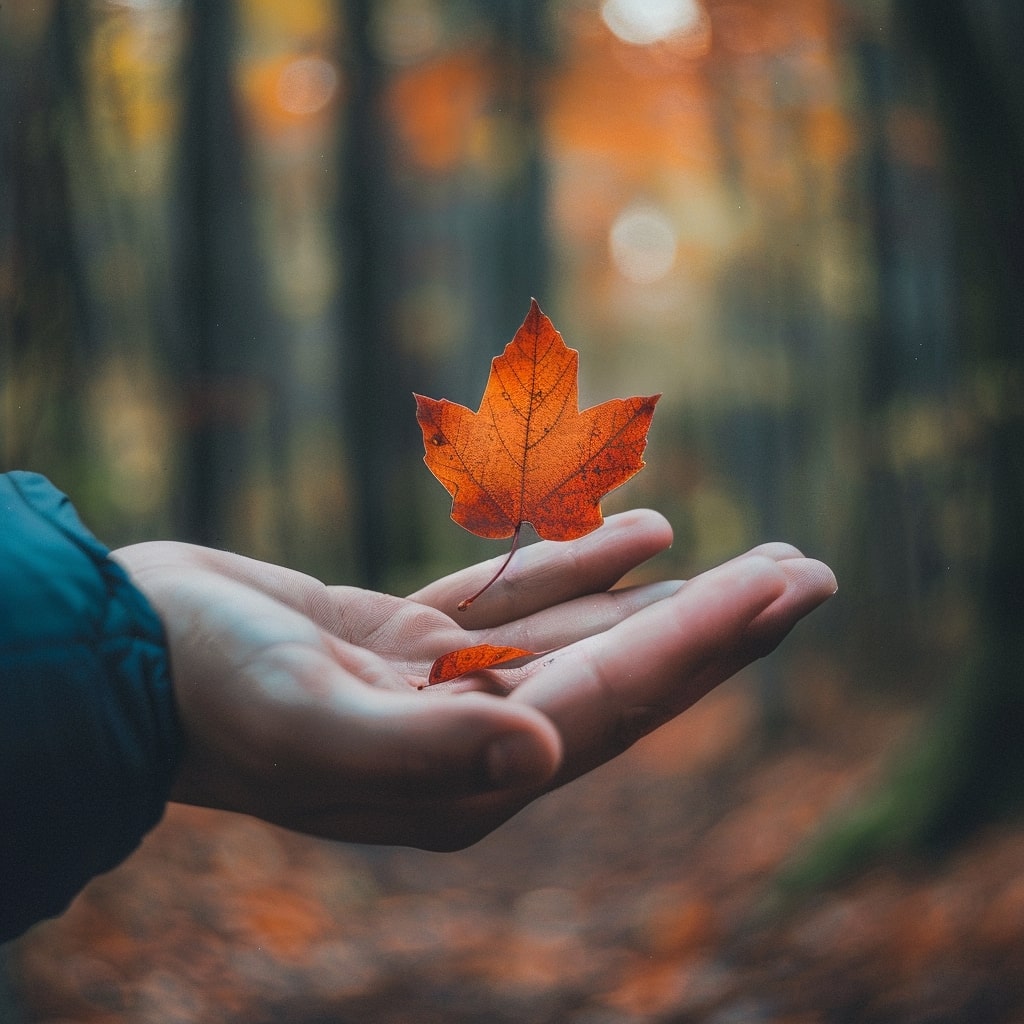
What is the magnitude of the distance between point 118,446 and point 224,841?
8.50 feet

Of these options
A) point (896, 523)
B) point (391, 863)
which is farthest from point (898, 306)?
point (391, 863)

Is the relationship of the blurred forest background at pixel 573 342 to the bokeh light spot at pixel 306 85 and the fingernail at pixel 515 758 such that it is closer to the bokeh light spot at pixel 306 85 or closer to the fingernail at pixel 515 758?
the bokeh light spot at pixel 306 85

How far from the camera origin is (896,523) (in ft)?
16.7

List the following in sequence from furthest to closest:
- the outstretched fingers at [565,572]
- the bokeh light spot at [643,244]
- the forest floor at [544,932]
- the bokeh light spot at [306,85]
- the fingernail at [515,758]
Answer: the bokeh light spot at [643,244]
the bokeh light spot at [306,85]
the forest floor at [544,932]
the outstretched fingers at [565,572]
the fingernail at [515,758]

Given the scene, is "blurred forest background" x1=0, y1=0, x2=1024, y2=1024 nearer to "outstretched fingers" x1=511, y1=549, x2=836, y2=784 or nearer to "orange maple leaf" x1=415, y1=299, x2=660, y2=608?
"outstretched fingers" x1=511, y1=549, x2=836, y2=784

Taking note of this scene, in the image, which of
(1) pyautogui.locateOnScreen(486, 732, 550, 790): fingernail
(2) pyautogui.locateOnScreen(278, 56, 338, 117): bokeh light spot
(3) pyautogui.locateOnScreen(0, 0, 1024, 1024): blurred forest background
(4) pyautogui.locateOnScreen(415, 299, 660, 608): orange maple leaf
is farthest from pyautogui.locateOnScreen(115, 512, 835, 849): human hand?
(2) pyautogui.locateOnScreen(278, 56, 338, 117): bokeh light spot

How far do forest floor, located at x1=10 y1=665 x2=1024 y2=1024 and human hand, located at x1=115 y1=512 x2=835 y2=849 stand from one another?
1.83 metres

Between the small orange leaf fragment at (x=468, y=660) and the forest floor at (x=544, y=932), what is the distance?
2013 mm

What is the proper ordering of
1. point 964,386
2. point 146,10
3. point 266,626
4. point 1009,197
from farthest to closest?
point 146,10
point 964,386
point 1009,197
point 266,626

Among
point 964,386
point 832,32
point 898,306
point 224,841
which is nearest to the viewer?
point 964,386

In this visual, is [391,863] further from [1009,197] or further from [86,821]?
[1009,197]

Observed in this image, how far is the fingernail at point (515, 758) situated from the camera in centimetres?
66

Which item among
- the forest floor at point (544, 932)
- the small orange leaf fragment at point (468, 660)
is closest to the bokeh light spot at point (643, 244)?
the forest floor at point (544, 932)

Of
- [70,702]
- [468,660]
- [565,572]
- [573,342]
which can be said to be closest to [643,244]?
[573,342]
